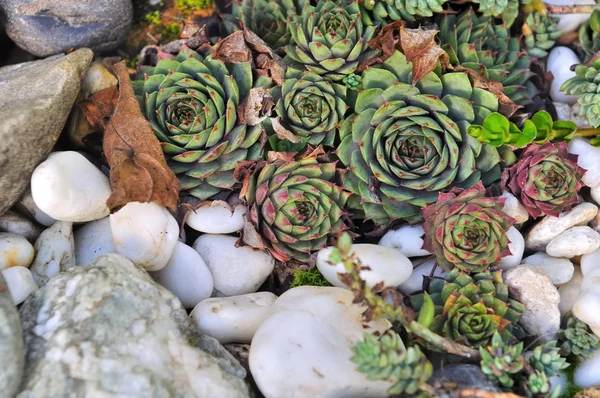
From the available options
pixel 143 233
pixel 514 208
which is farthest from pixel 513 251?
pixel 143 233

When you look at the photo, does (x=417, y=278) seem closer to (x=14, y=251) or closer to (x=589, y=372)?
(x=589, y=372)

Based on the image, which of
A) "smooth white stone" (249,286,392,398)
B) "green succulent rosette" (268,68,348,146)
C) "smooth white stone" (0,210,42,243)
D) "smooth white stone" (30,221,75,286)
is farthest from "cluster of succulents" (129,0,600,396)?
"smooth white stone" (0,210,42,243)

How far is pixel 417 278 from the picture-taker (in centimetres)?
260

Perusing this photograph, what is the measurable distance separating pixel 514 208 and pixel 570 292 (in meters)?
0.47

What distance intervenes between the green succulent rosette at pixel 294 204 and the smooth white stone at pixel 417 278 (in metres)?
0.37

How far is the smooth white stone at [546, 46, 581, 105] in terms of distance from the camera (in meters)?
3.00

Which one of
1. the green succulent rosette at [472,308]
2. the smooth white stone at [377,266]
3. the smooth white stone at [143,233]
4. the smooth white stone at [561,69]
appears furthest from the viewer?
the smooth white stone at [561,69]

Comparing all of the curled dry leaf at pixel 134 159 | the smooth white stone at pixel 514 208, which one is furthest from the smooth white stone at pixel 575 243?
the curled dry leaf at pixel 134 159

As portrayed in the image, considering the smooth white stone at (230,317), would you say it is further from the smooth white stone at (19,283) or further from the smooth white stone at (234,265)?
the smooth white stone at (19,283)

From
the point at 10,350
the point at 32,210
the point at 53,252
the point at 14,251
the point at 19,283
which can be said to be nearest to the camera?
the point at 10,350

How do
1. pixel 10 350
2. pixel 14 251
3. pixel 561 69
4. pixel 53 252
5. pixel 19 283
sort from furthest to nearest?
pixel 561 69 → pixel 53 252 → pixel 14 251 → pixel 19 283 → pixel 10 350

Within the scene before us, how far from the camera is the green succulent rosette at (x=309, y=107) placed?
102 inches

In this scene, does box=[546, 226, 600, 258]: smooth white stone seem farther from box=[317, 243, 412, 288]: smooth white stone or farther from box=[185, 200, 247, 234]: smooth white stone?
box=[185, 200, 247, 234]: smooth white stone

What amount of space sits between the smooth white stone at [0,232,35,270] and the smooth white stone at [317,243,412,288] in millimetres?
1216
